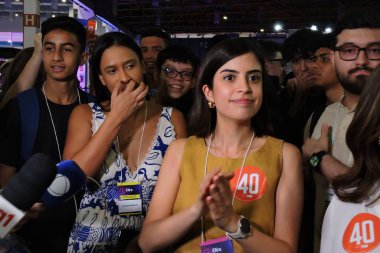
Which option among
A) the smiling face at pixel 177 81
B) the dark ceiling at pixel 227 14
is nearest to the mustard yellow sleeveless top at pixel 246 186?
the smiling face at pixel 177 81

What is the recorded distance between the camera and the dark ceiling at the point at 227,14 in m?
15.9

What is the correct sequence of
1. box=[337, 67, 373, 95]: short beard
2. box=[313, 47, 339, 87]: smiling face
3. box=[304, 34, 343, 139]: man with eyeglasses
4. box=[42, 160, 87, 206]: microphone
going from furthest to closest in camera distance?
box=[313, 47, 339, 87]: smiling face, box=[304, 34, 343, 139]: man with eyeglasses, box=[337, 67, 373, 95]: short beard, box=[42, 160, 87, 206]: microphone

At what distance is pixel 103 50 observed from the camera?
2254mm

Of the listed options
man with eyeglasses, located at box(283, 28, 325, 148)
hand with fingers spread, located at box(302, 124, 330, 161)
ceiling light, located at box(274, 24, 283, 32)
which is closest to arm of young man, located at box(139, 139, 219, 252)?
hand with fingers spread, located at box(302, 124, 330, 161)

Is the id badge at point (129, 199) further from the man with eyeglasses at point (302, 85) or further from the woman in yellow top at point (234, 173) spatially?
the man with eyeglasses at point (302, 85)

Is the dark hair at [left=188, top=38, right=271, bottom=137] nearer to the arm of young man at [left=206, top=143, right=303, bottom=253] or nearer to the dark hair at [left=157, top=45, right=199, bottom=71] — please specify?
the arm of young man at [left=206, top=143, right=303, bottom=253]

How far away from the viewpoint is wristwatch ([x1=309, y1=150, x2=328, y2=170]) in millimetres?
1909

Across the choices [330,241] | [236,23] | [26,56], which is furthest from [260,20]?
[330,241]

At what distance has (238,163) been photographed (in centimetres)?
177

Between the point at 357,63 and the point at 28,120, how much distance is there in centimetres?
159

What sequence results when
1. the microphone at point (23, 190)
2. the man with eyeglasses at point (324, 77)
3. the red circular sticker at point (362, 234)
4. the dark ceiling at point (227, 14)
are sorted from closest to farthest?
the microphone at point (23, 190), the red circular sticker at point (362, 234), the man with eyeglasses at point (324, 77), the dark ceiling at point (227, 14)

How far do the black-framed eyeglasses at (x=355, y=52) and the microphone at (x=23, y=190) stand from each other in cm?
154

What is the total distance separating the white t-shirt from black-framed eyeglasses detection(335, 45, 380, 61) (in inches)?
32.3

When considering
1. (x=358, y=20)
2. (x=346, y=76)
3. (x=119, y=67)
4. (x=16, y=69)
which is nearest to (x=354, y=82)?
(x=346, y=76)
